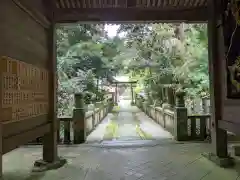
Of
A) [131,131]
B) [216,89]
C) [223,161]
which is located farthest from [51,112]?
[131,131]

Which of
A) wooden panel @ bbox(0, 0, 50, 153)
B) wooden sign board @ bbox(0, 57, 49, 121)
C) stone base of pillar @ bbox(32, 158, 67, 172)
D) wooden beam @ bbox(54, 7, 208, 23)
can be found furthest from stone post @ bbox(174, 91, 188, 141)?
wooden sign board @ bbox(0, 57, 49, 121)

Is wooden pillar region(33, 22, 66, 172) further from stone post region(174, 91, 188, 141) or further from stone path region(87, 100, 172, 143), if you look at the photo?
stone post region(174, 91, 188, 141)

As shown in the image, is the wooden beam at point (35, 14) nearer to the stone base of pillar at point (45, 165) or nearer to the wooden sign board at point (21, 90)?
the wooden sign board at point (21, 90)

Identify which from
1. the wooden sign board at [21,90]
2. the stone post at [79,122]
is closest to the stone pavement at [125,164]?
the stone post at [79,122]

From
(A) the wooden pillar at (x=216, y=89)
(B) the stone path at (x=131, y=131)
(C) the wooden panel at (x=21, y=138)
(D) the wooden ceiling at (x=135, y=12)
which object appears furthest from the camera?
(B) the stone path at (x=131, y=131)

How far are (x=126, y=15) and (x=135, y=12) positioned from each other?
8.3 inches

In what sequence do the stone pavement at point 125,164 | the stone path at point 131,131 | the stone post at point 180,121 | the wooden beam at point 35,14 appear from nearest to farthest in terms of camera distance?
the wooden beam at point 35,14 < the stone pavement at point 125,164 < the stone post at point 180,121 < the stone path at point 131,131

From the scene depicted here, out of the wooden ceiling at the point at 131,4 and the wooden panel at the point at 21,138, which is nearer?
the wooden panel at the point at 21,138

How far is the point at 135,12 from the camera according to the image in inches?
242

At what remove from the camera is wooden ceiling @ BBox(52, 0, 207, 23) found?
6109 millimetres

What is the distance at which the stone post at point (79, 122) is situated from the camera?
331 inches

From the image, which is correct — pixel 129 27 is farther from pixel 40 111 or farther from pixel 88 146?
pixel 40 111

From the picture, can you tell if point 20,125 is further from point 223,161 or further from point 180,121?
point 180,121

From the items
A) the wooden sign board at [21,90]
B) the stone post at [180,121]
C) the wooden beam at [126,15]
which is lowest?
the stone post at [180,121]
